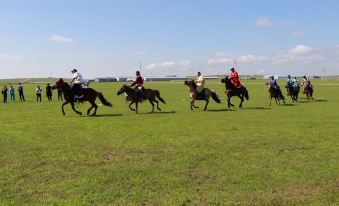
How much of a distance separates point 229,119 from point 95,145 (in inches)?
380

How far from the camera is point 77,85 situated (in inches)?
969

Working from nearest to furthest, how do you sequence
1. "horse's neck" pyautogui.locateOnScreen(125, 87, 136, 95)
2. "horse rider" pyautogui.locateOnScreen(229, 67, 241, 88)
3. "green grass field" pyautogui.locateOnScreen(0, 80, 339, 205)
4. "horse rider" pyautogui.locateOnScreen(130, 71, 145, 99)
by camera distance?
"green grass field" pyautogui.locateOnScreen(0, 80, 339, 205), "horse's neck" pyautogui.locateOnScreen(125, 87, 136, 95), "horse rider" pyautogui.locateOnScreen(130, 71, 145, 99), "horse rider" pyautogui.locateOnScreen(229, 67, 241, 88)

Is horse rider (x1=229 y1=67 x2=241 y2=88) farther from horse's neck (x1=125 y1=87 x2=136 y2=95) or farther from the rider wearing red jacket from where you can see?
horse's neck (x1=125 y1=87 x2=136 y2=95)

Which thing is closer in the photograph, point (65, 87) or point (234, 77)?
point (65, 87)

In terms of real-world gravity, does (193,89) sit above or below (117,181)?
above

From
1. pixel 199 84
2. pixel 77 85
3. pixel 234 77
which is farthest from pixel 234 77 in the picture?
pixel 77 85

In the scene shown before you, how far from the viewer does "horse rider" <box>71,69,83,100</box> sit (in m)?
24.6

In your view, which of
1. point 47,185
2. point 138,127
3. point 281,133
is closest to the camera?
point 47,185

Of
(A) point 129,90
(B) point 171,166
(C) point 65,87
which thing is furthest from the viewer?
(A) point 129,90

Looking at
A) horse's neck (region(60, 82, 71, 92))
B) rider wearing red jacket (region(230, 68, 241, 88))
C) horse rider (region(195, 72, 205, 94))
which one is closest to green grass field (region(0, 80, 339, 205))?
horse's neck (region(60, 82, 71, 92))

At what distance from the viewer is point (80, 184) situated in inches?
363

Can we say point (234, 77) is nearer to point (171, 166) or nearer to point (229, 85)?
point (229, 85)

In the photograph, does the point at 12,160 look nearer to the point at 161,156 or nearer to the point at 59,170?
the point at 59,170

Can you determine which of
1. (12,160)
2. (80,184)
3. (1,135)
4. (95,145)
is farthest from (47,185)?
(1,135)
